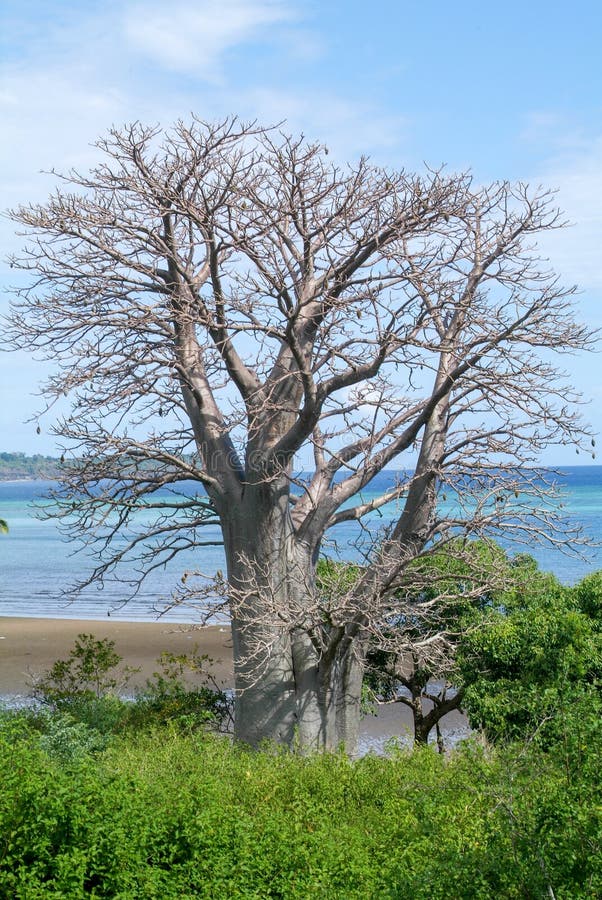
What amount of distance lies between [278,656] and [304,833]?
155 inches

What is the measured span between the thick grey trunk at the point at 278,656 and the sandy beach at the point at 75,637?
787cm

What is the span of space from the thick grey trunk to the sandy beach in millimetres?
7874

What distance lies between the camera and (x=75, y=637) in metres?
24.4

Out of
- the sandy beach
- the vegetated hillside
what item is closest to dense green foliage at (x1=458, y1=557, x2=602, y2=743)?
the sandy beach

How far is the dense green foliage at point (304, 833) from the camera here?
4980 millimetres

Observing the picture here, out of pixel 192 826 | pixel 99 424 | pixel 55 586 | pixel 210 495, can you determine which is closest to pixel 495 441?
pixel 210 495

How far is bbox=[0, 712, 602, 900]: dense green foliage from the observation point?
4.98m

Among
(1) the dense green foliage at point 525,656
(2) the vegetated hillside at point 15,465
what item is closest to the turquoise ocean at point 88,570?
(1) the dense green foliage at point 525,656

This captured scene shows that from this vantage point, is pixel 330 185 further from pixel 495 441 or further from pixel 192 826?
pixel 192 826

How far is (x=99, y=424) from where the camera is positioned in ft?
36.6

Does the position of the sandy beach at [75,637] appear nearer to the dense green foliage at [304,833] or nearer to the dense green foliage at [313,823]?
the dense green foliage at [313,823]

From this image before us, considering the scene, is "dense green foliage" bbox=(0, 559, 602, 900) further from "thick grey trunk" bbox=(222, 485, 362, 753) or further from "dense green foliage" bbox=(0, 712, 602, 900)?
"thick grey trunk" bbox=(222, 485, 362, 753)

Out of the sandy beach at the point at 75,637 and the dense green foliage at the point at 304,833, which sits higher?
the dense green foliage at the point at 304,833

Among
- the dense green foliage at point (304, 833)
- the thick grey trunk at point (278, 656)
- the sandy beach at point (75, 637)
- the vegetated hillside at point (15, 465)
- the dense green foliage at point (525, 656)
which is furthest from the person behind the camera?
the vegetated hillside at point (15, 465)
